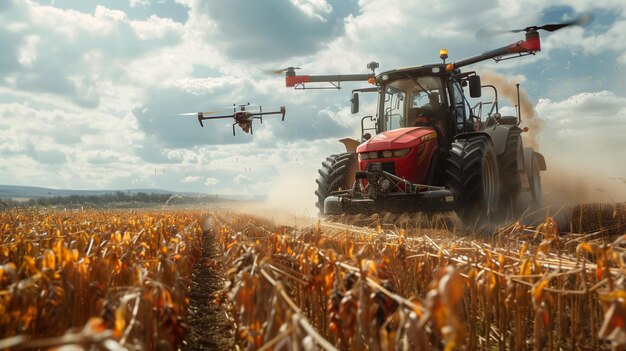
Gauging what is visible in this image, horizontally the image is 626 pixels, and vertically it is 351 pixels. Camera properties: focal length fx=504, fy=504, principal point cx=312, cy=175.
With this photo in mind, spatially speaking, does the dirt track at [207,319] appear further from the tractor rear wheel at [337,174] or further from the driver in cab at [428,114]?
the driver in cab at [428,114]

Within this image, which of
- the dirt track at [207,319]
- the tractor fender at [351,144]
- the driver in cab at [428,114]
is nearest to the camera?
the dirt track at [207,319]

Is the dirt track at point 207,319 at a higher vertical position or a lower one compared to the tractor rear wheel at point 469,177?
lower

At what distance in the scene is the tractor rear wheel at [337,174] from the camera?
995 cm

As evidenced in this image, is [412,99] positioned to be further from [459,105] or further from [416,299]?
[416,299]

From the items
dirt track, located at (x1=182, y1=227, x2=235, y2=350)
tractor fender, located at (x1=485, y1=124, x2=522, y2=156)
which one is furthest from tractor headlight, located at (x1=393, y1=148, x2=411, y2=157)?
dirt track, located at (x1=182, y1=227, x2=235, y2=350)

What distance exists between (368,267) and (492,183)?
7.33 meters

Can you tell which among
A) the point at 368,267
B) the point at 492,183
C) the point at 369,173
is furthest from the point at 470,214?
the point at 368,267

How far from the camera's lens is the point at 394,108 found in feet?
32.3

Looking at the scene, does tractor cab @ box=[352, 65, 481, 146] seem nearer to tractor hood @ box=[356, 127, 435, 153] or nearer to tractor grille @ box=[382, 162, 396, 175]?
tractor hood @ box=[356, 127, 435, 153]

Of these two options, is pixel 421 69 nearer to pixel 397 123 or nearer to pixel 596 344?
pixel 397 123

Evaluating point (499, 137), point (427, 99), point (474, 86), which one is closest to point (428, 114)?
point (427, 99)

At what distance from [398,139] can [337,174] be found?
5.61 feet

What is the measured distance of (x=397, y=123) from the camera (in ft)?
32.1

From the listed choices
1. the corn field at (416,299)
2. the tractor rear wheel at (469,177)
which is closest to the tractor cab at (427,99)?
the tractor rear wheel at (469,177)
